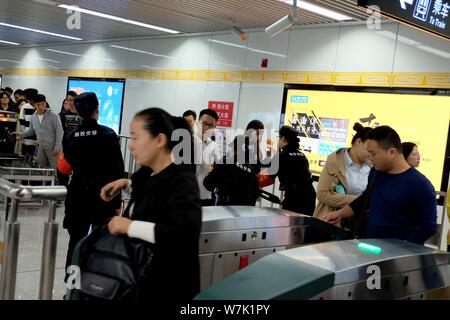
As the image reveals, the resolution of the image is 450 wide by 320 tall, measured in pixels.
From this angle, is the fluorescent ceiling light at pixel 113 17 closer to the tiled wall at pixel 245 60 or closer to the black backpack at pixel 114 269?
the tiled wall at pixel 245 60

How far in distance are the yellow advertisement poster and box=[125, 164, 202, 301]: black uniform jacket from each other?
16.0 ft

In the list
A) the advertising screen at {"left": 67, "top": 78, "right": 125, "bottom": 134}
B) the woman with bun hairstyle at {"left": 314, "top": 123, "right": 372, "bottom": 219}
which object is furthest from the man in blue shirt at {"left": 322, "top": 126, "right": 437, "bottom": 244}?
the advertising screen at {"left": 67, "top": 78, "right": 125, "bottom": 134}

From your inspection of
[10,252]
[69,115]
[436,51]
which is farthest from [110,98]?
[10,252]

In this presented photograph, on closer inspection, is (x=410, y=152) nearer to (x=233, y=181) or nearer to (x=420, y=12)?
(x=420, y=12)

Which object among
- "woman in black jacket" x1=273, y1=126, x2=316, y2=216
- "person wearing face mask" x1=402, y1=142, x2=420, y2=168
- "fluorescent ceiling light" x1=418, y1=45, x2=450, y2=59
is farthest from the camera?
"fluorescent ceiling light" x1=418, y1=45, x2=450, y2=59

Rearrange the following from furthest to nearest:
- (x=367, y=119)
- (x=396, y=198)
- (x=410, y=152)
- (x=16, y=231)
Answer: (x=367, y=119) < (x=410, y=152) < (x=396, y=198) < (x=16, y=231)

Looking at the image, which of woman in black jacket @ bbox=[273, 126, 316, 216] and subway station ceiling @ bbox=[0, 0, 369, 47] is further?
subway station ceiling @ bbox=[0, 0, 369, 47]

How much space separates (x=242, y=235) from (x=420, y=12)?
7.03 ft

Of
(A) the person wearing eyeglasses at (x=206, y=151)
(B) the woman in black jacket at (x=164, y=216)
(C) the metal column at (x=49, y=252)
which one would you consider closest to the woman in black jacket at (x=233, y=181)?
(A) the person wearing eyeglasses at (x=206, y=151)

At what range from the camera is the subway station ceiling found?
6.30m

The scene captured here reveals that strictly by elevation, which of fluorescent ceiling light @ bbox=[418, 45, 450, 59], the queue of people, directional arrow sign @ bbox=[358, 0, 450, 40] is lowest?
the queue of people

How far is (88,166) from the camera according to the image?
3082 millimetres

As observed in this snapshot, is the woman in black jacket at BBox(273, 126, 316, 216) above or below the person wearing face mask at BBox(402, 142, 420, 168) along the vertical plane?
below

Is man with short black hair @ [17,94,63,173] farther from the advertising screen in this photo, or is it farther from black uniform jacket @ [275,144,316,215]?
the advertising screen
